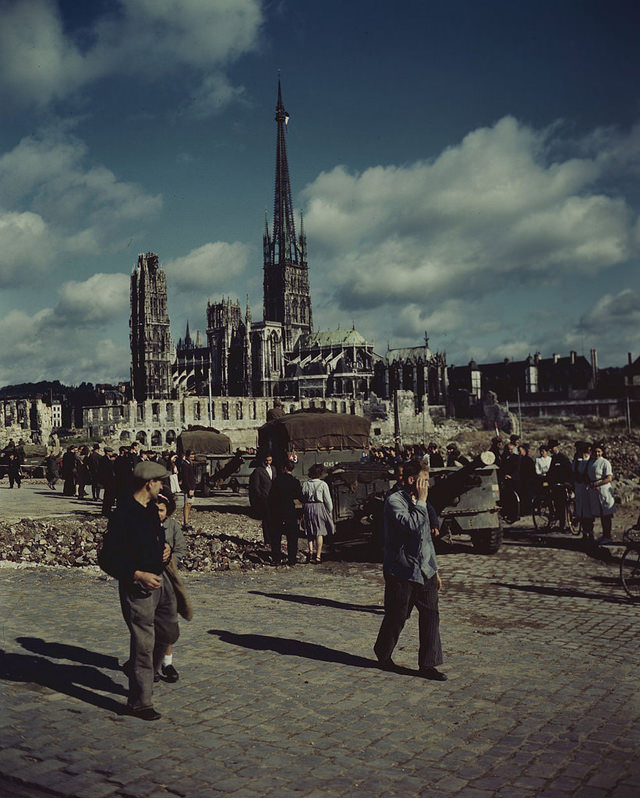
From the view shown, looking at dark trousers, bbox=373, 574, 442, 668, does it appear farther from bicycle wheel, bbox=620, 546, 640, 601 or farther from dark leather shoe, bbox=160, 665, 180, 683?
bicycle wheel, bbox=620, 546, 640, 601

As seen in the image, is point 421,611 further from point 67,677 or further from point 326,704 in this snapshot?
point 67,677

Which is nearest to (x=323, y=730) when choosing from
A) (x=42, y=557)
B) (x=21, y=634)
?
(x=21, y=634)

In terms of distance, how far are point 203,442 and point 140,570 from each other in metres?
24.2

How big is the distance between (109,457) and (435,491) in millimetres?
11438

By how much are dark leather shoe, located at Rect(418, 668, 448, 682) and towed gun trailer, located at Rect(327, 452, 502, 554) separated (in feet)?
18.0

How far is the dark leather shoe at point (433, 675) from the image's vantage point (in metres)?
6.53

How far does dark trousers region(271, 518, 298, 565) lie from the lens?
42.7 ft

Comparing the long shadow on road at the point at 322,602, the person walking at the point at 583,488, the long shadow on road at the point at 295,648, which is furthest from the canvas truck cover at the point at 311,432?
the long shadow on road at the point at 295,648

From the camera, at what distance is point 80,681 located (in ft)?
21.1

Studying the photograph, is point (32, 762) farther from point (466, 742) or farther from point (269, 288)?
point (269, 288)

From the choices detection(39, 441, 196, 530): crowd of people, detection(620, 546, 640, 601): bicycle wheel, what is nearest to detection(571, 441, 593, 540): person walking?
detection(620, 546, 640, 601): bicycle wheel

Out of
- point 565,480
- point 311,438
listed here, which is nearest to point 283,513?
point 565,480

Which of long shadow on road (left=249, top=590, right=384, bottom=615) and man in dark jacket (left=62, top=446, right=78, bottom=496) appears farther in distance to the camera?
man in dark jacket (left=62, top=446, right=78, bottom=496)

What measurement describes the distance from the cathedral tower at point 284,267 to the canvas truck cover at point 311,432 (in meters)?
132
